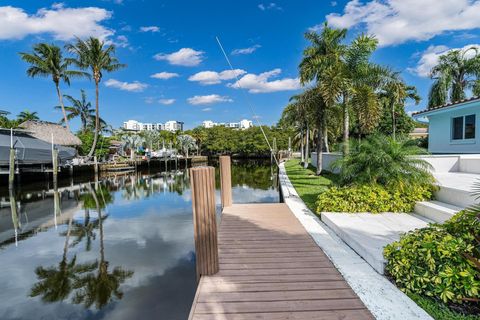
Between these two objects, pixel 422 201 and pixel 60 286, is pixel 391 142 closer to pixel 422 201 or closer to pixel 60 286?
pixel 422 201

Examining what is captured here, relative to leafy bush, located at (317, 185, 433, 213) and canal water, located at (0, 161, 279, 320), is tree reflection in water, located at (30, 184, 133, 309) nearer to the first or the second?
canal water, located at (0, 161, 279, 320)

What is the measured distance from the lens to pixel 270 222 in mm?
6480

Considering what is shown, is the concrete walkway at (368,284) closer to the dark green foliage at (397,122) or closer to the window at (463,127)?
the window at (463,127)

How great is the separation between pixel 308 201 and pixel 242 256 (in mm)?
4841

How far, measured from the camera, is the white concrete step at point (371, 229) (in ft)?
13.1

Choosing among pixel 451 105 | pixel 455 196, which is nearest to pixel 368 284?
pixel 455 196

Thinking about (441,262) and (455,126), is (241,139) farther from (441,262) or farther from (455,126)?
(441,262)

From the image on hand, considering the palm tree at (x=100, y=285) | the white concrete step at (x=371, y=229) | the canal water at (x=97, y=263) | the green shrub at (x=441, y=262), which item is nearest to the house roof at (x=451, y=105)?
the white concrete step at (x=371, y=229)

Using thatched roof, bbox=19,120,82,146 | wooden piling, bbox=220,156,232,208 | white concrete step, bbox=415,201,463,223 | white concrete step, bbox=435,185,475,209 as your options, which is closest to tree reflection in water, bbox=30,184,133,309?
wooden piling, bbox=220,156,232,208

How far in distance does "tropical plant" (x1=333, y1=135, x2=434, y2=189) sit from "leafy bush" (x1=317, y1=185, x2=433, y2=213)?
0.17m

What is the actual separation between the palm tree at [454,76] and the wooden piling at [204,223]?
25707mm

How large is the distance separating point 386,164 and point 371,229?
2.29 metres

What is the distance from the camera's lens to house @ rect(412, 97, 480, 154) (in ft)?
33.1

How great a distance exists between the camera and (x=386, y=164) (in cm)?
667
